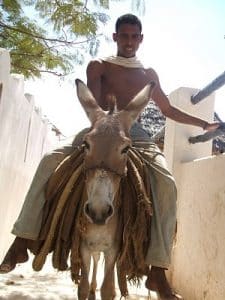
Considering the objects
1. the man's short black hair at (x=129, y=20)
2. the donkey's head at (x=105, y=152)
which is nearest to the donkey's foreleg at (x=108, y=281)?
the donkey's head at (x=105, y=152)

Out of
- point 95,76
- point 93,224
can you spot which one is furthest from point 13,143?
point 93,224

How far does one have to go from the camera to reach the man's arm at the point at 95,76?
4.58 m

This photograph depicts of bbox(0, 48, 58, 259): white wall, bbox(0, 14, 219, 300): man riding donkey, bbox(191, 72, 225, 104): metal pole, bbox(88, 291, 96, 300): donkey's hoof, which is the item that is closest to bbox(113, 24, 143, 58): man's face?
bbox(0, 14, 219, 300): man riding donkey

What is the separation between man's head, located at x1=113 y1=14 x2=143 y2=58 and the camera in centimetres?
477

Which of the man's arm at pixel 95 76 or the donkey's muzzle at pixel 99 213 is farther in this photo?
the man's arm at pixel 95 76

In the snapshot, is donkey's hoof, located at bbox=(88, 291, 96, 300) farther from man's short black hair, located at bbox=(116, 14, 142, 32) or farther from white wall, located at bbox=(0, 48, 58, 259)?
white wall, located at bbox=(0, 48, 58, 259)

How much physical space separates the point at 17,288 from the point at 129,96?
11.8 feet

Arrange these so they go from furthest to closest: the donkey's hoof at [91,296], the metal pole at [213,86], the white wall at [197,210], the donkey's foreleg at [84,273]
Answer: the metal pole at [213,86], the white wall at [197,210], the donkey's hoof at [91,296], the donkey's foreleg at [84,273]

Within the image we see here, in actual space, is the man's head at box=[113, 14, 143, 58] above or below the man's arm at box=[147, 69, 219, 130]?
above

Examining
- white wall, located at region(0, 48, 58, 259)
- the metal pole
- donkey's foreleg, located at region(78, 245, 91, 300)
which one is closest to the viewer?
donkey's foreleg, located at region(78, 245, 91, 300)

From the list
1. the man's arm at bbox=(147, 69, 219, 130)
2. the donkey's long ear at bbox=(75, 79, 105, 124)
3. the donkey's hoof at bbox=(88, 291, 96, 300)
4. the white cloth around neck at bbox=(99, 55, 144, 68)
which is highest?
the white cloth around neck at bbox=(99, 55, 144, 68)

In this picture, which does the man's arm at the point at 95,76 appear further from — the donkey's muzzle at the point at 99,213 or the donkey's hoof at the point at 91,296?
the donkey's hoof at the point at 91,296

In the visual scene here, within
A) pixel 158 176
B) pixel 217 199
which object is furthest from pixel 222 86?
pixel 158 176

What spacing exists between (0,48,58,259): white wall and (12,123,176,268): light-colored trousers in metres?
2.64
